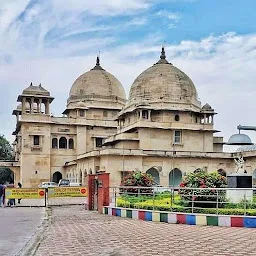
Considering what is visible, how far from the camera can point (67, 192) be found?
2750 centimetres

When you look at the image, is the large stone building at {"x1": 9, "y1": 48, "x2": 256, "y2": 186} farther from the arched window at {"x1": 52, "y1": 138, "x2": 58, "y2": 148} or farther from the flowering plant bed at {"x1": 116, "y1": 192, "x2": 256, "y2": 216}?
the flowering plant bed at {"x1": 116, "y1": 192, "x2": 256, "y2": 216}

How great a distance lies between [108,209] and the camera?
19.1 m

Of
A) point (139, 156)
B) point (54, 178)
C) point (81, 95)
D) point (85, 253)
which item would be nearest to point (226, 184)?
point (85, 253)

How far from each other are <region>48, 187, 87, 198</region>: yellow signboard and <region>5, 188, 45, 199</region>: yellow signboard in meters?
0.75

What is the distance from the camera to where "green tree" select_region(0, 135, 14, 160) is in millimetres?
73438

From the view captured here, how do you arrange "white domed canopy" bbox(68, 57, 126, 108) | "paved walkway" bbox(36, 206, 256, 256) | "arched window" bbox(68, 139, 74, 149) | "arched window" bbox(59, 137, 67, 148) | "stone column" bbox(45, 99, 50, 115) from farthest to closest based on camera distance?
"white domed canopy" bbox(68, 57, 126, 108) < "arched window" bbox(68, 139, 74, 149) < "arched window" bbox(59, 137, 67, 148) < "stone column" bbox(45, 99, 50, 115) < "paved walkway" bbox(36, 206, 256, 256)

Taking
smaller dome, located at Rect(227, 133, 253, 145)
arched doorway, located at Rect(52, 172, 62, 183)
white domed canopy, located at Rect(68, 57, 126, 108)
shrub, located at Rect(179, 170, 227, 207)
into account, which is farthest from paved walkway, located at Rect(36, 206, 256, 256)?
white domed canopy, located at Rect(68, 57, 126, 108)

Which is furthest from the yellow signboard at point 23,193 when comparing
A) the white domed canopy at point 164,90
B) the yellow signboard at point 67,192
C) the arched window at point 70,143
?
the arched window at point 70,143

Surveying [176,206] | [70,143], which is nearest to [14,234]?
[176,206]

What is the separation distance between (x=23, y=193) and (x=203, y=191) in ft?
45.4

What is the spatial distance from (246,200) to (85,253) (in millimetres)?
6882

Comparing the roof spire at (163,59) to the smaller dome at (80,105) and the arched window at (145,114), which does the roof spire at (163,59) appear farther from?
the smaller dome at (80,105)

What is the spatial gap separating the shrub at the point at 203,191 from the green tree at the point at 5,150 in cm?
5888

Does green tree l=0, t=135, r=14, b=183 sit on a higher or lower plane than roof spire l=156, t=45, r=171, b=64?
lower
